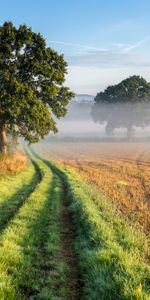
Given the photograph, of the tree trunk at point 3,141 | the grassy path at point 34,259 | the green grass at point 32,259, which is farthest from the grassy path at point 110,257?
the tree trunk at point 3,141

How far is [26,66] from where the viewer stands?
41.2 metres

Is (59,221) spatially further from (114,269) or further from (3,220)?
(114,269)

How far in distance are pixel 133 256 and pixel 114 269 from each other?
4.06 ft

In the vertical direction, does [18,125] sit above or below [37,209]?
above

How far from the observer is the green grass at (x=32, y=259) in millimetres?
8258

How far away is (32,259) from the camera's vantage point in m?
10.4

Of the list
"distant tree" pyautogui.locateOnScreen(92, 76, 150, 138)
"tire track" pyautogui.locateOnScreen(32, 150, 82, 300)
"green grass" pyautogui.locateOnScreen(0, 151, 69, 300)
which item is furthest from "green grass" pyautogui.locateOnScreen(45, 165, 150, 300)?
"distant tree" pyautogui.locateOnScreen(92, 76, 150, 138)

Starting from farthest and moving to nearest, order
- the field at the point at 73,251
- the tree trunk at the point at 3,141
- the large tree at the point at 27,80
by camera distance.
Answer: the tree trunk at the point at 3,141 < the large tree at the point at 27,80 < the field at the point at 73,251

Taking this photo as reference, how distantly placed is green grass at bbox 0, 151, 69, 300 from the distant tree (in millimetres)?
99809

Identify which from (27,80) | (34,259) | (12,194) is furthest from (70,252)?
(27,80)

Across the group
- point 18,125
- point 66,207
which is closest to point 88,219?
point 66,207

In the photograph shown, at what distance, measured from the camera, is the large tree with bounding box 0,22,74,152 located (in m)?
38.8

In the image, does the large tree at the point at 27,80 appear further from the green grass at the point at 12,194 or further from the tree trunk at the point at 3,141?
the green grass at the point at 12,194

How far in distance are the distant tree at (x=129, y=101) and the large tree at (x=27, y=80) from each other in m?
72.2
